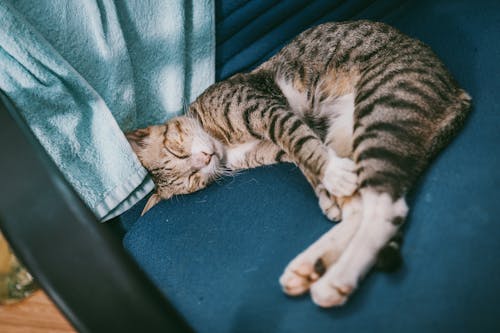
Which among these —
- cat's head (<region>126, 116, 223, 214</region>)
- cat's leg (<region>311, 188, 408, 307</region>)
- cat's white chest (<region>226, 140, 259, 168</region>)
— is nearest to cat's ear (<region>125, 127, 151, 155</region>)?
cat's head (<region>126, 116, 223, 214</region>)

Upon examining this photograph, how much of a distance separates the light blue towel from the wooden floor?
1.66 ft

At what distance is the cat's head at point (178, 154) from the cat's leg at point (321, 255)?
497 millimetres

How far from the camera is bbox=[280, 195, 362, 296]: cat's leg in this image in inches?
31.6

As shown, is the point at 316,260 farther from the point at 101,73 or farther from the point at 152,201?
the point at 101,73

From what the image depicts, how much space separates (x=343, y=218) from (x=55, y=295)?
2.06 ft

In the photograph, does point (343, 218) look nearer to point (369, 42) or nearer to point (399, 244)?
point (399, 244)

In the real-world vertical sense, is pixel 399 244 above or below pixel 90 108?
below

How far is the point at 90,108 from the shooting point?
43.3 inches

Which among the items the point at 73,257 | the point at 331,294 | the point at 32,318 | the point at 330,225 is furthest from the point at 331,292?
the point at 32,318

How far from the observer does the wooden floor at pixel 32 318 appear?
4.46 feet

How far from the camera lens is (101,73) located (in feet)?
3.76

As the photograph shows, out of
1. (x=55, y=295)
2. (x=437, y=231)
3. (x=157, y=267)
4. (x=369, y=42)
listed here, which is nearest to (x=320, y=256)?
(x=437, y=231)

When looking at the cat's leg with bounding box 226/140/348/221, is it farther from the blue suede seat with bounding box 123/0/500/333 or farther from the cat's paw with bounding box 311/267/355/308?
the cat's paw with bounding box 311/267/355/308

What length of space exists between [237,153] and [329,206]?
0.47m
